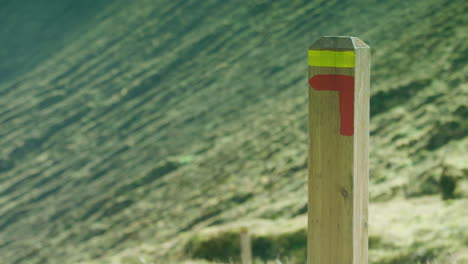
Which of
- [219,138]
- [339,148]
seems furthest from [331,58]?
[219,138]

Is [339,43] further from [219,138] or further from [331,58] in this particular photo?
[219,138]

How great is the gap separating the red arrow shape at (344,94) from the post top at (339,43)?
0.26 feet

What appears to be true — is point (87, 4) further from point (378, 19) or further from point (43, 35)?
point (378, 19)

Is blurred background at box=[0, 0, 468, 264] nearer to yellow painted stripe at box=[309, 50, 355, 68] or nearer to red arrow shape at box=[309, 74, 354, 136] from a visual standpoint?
red arrow shape at box=[309, 74, 354, 136]

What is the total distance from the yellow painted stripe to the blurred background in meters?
1.73

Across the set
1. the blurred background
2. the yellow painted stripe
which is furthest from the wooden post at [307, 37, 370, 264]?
the blurred background

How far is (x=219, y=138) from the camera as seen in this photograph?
23.3ft

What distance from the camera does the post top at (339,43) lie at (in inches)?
56.1

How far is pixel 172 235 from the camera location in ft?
18.5

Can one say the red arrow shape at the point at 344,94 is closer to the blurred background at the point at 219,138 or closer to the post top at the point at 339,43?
the post top at the point at 339,43

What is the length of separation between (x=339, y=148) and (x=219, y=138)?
5.63 meters

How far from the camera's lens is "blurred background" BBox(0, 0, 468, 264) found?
418 cm

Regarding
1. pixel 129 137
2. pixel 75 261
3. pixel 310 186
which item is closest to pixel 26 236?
pixel 75 261

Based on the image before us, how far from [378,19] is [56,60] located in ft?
25.2
